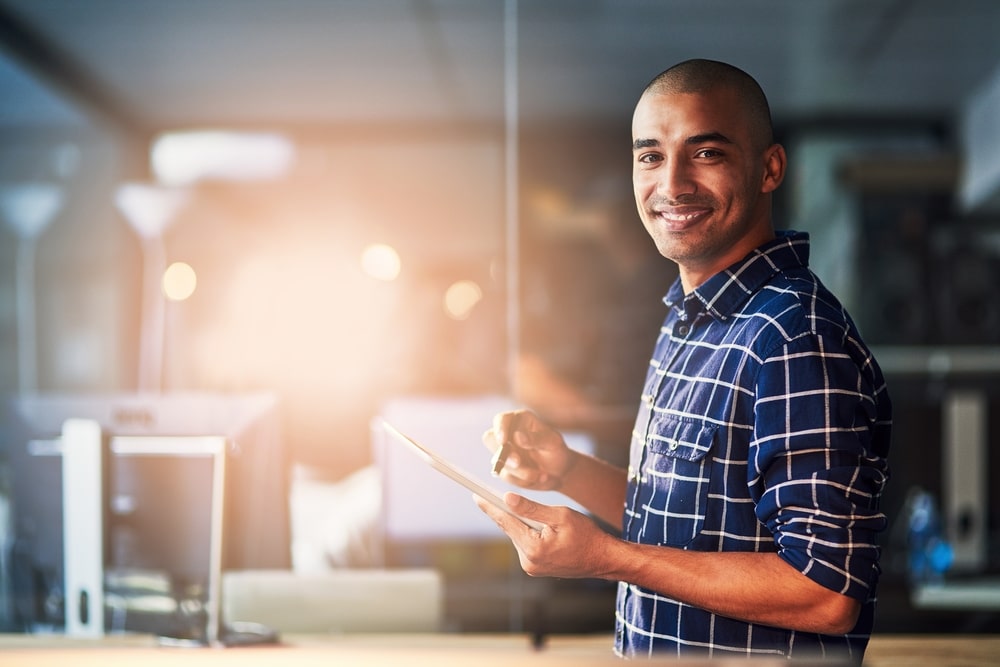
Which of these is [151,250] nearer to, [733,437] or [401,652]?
[733,437]

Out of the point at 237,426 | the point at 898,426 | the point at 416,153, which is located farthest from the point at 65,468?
the point at 416,153

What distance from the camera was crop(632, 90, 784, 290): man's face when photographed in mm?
1207

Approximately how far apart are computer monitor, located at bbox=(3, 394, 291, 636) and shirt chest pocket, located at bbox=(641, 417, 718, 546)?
0.84 metres

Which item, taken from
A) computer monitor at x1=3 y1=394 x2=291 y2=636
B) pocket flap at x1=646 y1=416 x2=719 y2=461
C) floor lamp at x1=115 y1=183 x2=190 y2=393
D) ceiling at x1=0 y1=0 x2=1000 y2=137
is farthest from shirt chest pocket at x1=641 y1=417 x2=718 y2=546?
floor lamp at x1=115 y1=183 x2=190 y2=393

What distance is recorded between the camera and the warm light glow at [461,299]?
184 inches

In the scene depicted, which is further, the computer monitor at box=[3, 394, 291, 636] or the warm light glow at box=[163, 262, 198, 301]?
the warm light glow at box=[163, 262, 198, 301]

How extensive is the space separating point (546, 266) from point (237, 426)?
327 cm

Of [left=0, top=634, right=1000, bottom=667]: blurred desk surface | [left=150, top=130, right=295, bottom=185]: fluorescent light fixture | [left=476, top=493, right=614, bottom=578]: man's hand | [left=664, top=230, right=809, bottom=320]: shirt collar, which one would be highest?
[left=150, top=130, right=295, bottom=185]: fluorescent light fixture

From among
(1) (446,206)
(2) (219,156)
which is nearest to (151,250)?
(2) (219,156)

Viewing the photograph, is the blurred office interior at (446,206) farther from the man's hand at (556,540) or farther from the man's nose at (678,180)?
the man's hand at (556,540)

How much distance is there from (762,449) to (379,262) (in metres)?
4.17

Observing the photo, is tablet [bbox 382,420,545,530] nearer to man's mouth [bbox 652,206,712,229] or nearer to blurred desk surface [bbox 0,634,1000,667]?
blurred desk surface [bbox 0,634,1000,667]

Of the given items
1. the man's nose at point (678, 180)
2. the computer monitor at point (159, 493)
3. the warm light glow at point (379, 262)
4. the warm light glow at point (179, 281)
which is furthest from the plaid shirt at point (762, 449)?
the warm light glow at point (179, 281)

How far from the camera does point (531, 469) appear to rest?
1.40m
